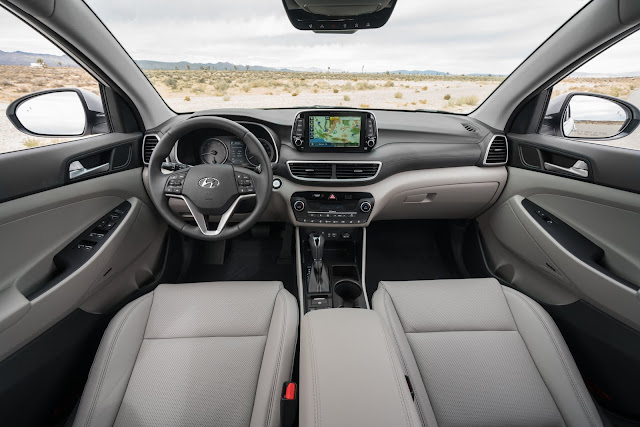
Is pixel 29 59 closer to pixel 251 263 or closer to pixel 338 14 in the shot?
pixel 338 14

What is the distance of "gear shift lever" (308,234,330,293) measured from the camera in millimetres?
2404

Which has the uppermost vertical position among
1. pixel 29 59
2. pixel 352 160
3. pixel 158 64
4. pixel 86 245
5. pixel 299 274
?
pixel 158 64

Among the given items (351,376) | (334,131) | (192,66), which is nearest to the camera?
(351,376)

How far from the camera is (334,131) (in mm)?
2379

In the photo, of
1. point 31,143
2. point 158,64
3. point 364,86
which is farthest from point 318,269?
point 158,64

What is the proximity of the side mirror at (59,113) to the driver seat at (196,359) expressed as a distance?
47.6 inches

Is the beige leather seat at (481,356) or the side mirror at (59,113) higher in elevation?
the side mirror at (59,113)

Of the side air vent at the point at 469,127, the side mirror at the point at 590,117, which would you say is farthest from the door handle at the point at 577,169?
the side air vent at the point at 469,127

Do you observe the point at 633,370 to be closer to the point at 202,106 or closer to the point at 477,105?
the point at 477,105

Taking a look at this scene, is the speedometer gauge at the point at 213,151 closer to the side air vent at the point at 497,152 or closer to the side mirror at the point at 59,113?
the side mirror at the point at 59,113

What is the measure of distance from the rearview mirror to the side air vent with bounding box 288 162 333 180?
0.84 m

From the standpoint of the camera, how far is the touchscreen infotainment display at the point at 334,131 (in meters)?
2.35

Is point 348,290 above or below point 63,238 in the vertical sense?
below

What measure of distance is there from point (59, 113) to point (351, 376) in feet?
7.74
